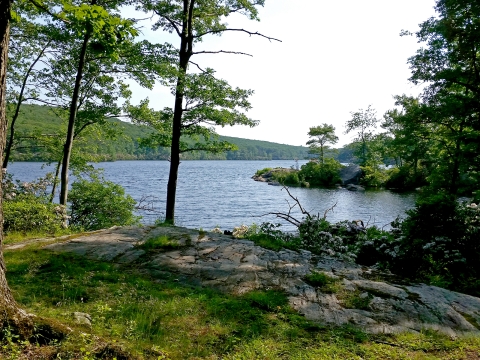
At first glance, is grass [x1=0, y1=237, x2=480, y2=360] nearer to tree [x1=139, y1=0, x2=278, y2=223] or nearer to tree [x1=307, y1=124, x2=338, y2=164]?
tree [x1=139, y1=0, x2=278, y2=223]

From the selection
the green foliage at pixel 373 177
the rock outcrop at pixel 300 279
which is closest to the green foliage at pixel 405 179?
the green foliage at pixel 373 177

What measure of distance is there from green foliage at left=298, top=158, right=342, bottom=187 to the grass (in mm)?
48422

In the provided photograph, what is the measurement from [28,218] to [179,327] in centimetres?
Answer: 729

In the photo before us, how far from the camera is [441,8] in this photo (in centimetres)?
1195

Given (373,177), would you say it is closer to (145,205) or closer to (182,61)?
(145,205)

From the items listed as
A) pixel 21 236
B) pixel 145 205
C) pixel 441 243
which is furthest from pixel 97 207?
pixel 441 243

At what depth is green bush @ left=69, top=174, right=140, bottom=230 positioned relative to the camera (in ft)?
46.8

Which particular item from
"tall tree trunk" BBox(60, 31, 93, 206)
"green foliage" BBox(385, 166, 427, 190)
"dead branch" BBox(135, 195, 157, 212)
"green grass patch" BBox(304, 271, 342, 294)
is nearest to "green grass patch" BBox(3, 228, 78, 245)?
"tall tree trunk" BBox(60, 31, 93, 206)

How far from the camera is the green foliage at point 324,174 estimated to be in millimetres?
51875

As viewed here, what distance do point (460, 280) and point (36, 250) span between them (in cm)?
912

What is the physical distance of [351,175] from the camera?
50.9 metres

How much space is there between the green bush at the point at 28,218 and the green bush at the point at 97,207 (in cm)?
439

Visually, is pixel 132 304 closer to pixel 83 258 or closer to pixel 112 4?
pixel 83 258

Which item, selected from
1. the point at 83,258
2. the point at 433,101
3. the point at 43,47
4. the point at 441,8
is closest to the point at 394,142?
the point at 433,101
